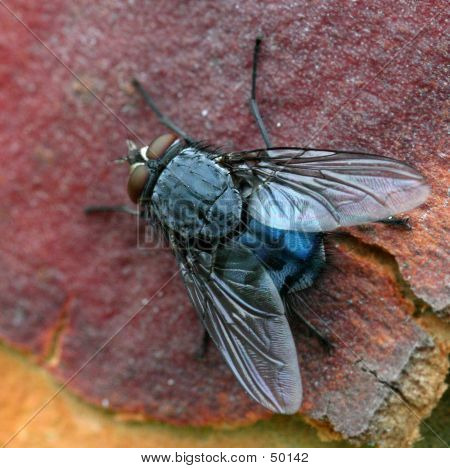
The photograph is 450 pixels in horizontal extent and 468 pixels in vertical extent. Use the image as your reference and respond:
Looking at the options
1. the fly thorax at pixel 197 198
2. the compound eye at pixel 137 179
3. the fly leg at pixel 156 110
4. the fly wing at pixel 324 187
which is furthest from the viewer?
the fly leg at pixel 156 110

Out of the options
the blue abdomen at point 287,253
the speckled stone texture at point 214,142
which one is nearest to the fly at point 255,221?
the blue abdomen at point 287,253

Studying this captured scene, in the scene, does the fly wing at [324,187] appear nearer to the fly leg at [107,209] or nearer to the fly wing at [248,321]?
the fly wing at [248,321]

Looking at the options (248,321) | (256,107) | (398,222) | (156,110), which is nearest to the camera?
(398,222)

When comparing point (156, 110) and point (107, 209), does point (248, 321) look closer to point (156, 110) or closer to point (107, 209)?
point (107, 209)

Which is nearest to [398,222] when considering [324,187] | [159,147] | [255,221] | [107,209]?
[324,187]

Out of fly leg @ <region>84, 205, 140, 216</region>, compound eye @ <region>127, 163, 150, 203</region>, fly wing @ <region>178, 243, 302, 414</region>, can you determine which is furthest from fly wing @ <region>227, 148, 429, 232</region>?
fly leg @ <region>84, 205, 140, 216</region>

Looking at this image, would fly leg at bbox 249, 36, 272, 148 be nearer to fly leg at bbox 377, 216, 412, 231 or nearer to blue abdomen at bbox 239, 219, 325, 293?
blue abdomen at bbox 239, 219, 325, 293
